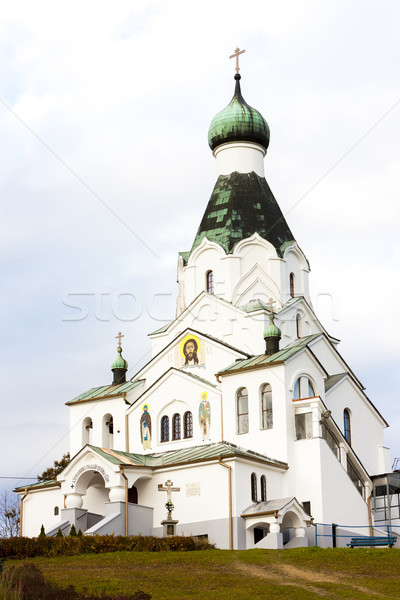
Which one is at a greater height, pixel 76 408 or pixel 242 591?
pixel 76 408

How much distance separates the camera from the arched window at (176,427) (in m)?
29.7

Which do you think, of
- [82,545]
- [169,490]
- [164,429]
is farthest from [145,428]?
[82,545]

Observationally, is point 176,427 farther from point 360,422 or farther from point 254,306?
point 360,422

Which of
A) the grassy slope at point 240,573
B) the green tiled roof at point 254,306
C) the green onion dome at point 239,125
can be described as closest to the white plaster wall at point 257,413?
the green tiled roof at point 254,306

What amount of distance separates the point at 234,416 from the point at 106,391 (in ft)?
20.4

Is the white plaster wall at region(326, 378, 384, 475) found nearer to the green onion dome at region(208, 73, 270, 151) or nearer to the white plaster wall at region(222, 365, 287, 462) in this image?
the white plaster wall at region(222, 365, 287, 462)

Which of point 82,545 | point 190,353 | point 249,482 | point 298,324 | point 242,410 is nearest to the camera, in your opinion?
point 82,545

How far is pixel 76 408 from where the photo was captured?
33125 millimetres

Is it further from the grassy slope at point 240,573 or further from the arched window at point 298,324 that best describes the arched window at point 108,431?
the grassy slope at point 240,573

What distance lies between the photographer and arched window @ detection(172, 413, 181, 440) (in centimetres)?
2972

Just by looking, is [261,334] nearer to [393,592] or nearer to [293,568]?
[293,568]

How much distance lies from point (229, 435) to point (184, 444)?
5.72ft

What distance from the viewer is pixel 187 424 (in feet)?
97.0

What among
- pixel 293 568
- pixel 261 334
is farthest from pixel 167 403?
pixel 293 568
